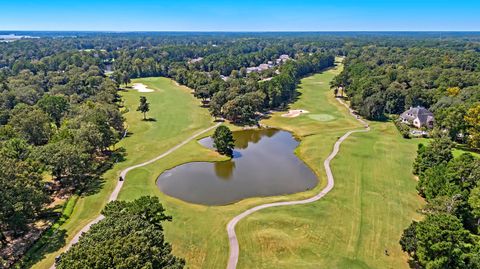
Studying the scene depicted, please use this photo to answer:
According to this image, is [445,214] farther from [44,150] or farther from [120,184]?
[44,150]

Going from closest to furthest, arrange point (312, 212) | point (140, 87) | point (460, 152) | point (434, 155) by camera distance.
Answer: point (312, 212), point (434, 155), point (460, 152), point (140, 87)

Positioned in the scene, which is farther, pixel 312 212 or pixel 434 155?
pixel 434 155

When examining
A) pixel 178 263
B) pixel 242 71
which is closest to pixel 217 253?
pixel 178 263

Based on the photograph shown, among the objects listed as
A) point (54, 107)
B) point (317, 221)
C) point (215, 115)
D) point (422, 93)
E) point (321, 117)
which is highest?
point (422, 93)

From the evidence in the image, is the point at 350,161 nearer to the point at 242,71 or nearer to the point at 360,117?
the point at 360,117

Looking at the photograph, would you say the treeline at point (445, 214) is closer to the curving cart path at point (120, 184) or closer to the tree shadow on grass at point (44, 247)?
the curving cart path at point (120, 184)

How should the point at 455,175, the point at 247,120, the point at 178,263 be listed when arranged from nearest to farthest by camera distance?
the point at 178,263 → the point at 455,175 → the point at 247,120

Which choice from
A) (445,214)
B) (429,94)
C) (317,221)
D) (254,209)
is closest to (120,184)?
(254,209)
